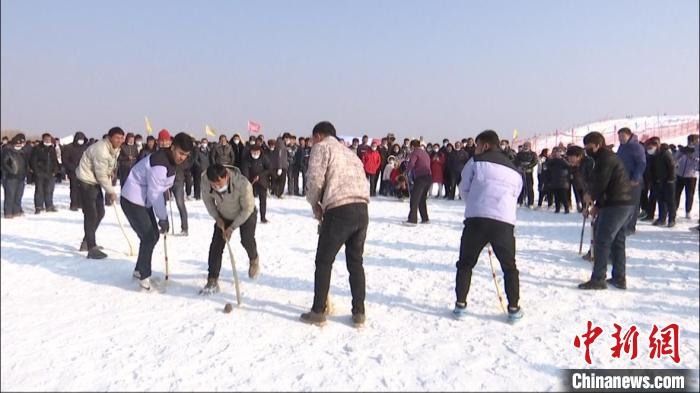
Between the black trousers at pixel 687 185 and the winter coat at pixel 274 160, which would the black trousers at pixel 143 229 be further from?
the black trousers at pixel 687 185

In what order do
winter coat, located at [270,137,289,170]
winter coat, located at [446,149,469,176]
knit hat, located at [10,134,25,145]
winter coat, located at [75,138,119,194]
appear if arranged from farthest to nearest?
winter coat, located at [446,149,469,176]
winter coat, located at [270,137,289,170]
knit hat, located at [10,134,25,145]
winter coat, located at [75,138,119,194]

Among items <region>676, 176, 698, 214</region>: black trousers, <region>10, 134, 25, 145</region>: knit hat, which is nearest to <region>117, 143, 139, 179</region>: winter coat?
<region>10, 134, 25, 145</region>: knit hat

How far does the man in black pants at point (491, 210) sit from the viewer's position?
175 inches

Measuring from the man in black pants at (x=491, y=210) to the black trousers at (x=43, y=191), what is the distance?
424 inches

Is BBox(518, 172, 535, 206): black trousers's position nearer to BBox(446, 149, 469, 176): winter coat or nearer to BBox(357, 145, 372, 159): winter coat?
BBox(446, 149, 469, 176): winter coat

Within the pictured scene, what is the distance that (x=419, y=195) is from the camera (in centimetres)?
995

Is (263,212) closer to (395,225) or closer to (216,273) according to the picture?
(395,225)

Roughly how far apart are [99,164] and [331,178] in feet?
12.7

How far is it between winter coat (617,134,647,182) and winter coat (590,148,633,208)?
189cm

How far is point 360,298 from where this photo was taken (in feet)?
14.8

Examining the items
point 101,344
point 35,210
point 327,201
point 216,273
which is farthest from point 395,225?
point 35,210

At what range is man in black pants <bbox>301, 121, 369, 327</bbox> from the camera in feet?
14.1

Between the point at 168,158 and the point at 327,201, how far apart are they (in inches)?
87.7

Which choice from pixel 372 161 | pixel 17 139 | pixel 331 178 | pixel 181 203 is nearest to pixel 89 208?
pixel 181 203
